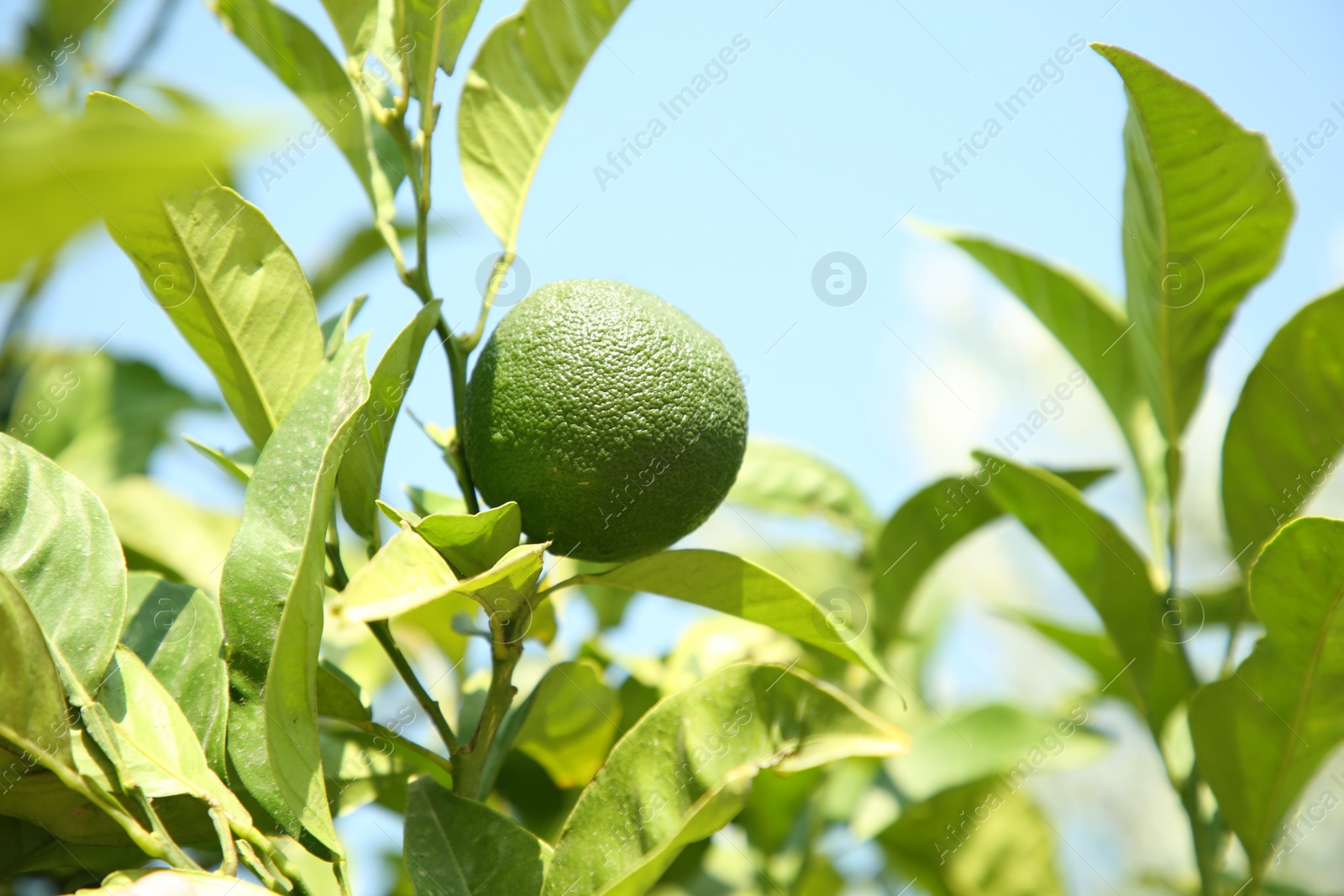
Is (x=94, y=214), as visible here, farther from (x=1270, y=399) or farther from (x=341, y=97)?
(x=1270, y=399)

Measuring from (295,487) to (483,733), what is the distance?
229 mm

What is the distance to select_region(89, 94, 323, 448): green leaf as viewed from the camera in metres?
0.69

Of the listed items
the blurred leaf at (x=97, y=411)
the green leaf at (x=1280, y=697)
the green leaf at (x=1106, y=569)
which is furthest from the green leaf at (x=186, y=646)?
the green leaf at (x=1280, y=697)

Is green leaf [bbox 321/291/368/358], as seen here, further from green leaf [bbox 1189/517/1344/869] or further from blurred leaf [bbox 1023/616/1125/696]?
blurred leaf [bbox 1023/616/1125/696]

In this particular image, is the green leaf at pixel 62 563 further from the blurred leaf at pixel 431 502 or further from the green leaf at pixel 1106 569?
the green leaf at pixel 1106 569

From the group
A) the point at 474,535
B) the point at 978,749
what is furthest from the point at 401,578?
the point at 978,749

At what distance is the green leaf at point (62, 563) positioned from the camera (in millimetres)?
645

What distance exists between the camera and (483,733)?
73 centimetres

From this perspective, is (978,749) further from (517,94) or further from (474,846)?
(517,94)

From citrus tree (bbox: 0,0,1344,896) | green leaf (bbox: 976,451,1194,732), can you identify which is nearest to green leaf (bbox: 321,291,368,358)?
citrus tree (bbox: 0,0,1344,896)

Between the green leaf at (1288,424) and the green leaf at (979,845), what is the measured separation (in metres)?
0.53

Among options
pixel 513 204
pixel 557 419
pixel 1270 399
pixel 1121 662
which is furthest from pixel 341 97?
pixel 1121 662

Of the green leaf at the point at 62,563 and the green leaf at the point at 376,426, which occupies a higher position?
the green leaf at the point at 376,426

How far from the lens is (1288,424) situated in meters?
1.00
